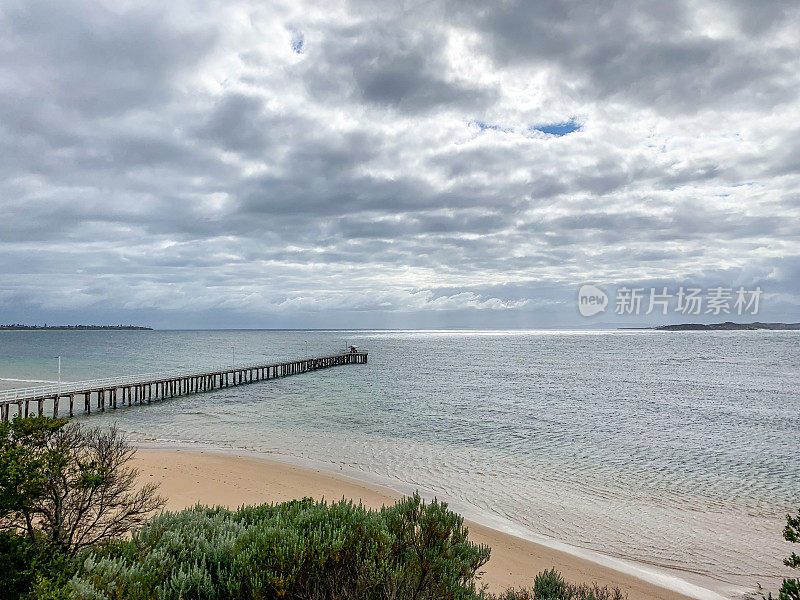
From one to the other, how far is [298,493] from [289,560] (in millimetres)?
11935

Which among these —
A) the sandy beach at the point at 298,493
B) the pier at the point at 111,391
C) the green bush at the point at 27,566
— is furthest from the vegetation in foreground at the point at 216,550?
the pier at the point at 111,391

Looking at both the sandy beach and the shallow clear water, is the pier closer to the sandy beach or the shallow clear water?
the shallow clear water

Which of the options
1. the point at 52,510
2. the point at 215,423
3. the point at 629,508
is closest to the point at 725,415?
the point at 629,508

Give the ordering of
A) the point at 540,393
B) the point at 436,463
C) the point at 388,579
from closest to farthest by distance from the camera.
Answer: the point at 388,579, the point at 436,463, the point at 540,393

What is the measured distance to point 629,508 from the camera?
15.6 m

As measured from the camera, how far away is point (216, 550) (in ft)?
16.0

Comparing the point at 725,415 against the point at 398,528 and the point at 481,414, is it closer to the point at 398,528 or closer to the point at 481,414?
the point at 481,414

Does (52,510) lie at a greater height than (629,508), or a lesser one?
greater

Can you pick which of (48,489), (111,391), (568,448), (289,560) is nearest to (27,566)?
(48,489)

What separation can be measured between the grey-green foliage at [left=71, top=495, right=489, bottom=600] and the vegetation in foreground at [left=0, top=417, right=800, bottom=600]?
0.04 ft

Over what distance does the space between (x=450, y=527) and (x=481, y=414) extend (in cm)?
2920

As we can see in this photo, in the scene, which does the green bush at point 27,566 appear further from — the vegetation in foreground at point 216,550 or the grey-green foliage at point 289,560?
the grey-green foliage at point 289,560

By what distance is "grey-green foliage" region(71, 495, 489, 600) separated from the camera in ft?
14.4

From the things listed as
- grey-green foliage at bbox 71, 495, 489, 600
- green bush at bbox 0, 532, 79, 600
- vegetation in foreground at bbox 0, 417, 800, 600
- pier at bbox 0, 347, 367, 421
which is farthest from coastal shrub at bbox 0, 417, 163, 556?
pier at bbox 0, 347, 367, 421
